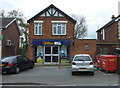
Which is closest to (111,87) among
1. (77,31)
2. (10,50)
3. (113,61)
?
(113,61)

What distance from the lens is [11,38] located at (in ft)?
88.0

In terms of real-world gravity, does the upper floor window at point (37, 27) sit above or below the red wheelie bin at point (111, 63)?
above

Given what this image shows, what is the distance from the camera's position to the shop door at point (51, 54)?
72.1ft

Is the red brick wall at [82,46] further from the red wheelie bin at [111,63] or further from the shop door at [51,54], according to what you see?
the red wheelie bin at [111,63]

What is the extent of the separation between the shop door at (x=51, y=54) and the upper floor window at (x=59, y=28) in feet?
6.52

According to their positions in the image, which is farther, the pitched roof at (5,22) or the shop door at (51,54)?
the pitched roof at (5,22)

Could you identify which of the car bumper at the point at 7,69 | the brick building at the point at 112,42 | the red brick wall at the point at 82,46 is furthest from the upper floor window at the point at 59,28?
the car bumper at the point at 7,69

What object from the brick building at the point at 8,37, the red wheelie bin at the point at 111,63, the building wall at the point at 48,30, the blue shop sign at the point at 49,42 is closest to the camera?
the red wheelie bin at the point at 111,63

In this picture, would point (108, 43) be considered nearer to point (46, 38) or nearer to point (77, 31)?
point (46, 38)

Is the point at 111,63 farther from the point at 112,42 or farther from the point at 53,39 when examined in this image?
the point at 112,42

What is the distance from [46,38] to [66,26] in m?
3.05

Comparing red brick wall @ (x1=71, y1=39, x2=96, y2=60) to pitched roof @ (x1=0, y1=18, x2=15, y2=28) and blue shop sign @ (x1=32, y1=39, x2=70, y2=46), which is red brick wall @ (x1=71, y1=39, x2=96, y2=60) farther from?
pitched roof @ (x1=0, y1=18, x2=15, y2=28)

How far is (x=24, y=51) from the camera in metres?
36.4

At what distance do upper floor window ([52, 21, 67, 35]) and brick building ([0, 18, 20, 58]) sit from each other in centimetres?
675
